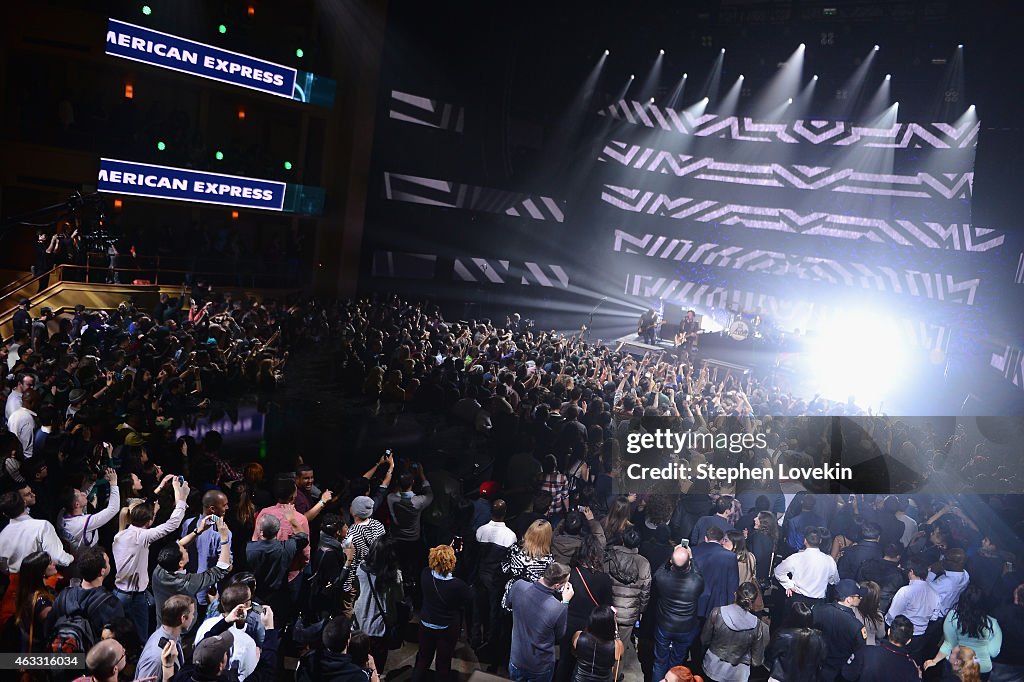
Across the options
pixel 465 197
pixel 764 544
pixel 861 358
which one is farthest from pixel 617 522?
pixel 861 358

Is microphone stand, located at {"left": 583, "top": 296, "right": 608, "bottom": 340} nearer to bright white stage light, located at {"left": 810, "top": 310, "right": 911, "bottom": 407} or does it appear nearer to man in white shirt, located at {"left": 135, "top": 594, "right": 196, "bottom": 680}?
bright white stage light, located at {"left": 810, "top": 310, "right": 911, "bottom": 407}

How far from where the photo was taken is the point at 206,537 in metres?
5.55

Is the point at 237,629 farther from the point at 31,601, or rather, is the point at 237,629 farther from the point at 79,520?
the point at 79,520

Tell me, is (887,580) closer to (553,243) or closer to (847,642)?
(847,642)

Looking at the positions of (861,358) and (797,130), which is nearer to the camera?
(861,358)

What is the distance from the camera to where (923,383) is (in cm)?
2295

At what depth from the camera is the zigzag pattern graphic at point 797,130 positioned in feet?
77.7

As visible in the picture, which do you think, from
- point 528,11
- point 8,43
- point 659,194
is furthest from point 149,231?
point 659,194

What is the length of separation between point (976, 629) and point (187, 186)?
19.0 m

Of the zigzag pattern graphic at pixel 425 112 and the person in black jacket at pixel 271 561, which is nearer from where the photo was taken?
the person in black jacket at pixel 271 561

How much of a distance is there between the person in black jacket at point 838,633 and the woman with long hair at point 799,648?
0.22m

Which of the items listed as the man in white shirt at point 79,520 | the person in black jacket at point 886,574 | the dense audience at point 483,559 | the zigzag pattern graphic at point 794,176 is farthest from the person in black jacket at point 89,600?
the zigzag pattern graphic at point 794,176

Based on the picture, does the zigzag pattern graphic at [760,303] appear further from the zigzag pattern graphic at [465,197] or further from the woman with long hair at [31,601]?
the woman with long hair at [31,601]

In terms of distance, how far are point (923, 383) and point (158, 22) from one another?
77.9ft
